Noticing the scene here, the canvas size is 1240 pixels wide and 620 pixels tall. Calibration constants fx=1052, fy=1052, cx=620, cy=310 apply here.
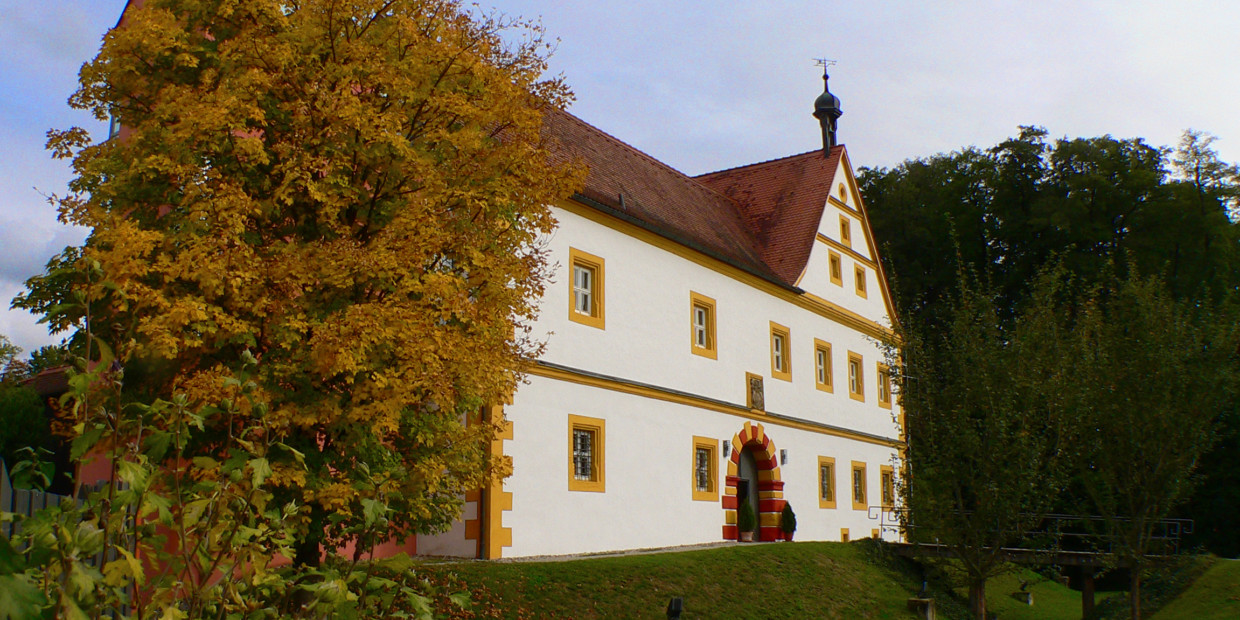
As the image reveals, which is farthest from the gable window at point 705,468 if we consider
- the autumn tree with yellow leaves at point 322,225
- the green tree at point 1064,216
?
the green tree at point 1064,216

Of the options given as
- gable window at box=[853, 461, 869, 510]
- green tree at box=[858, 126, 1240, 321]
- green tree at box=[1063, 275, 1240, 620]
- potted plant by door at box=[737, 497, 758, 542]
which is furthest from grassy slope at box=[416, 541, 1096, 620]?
green tree at box=[858, 126, 1240, 321]

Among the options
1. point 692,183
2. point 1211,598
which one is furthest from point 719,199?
point 1211,598

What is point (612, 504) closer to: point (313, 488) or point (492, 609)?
point (492, 609)

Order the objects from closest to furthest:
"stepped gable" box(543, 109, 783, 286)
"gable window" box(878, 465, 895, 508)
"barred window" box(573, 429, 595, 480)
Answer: "barred window" box(573, 429, 595, 480) < "stepped gable" box(543, 109, 783, 286) < "gable window" box(878, 465, 895, 508)

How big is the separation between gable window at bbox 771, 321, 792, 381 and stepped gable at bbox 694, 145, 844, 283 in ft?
4.69

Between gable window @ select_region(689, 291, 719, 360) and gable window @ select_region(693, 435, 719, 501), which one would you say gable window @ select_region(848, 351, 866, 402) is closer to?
gable window @ select_region(689, 291, 719, 360)

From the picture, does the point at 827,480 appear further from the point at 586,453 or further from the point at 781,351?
the point at 586,453

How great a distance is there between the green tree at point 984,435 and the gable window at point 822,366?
9.07 metres

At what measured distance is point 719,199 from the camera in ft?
94.7

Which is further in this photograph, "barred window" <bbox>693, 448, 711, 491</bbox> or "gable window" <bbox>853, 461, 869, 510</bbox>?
"gable window" <bbox>853, 461, 869, 510</bbox>

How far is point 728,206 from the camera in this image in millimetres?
29172

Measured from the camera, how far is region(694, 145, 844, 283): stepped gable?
89.5 feet

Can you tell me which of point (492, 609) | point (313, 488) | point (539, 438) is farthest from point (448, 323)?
point (539, 438)

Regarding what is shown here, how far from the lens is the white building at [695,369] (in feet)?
58.3
